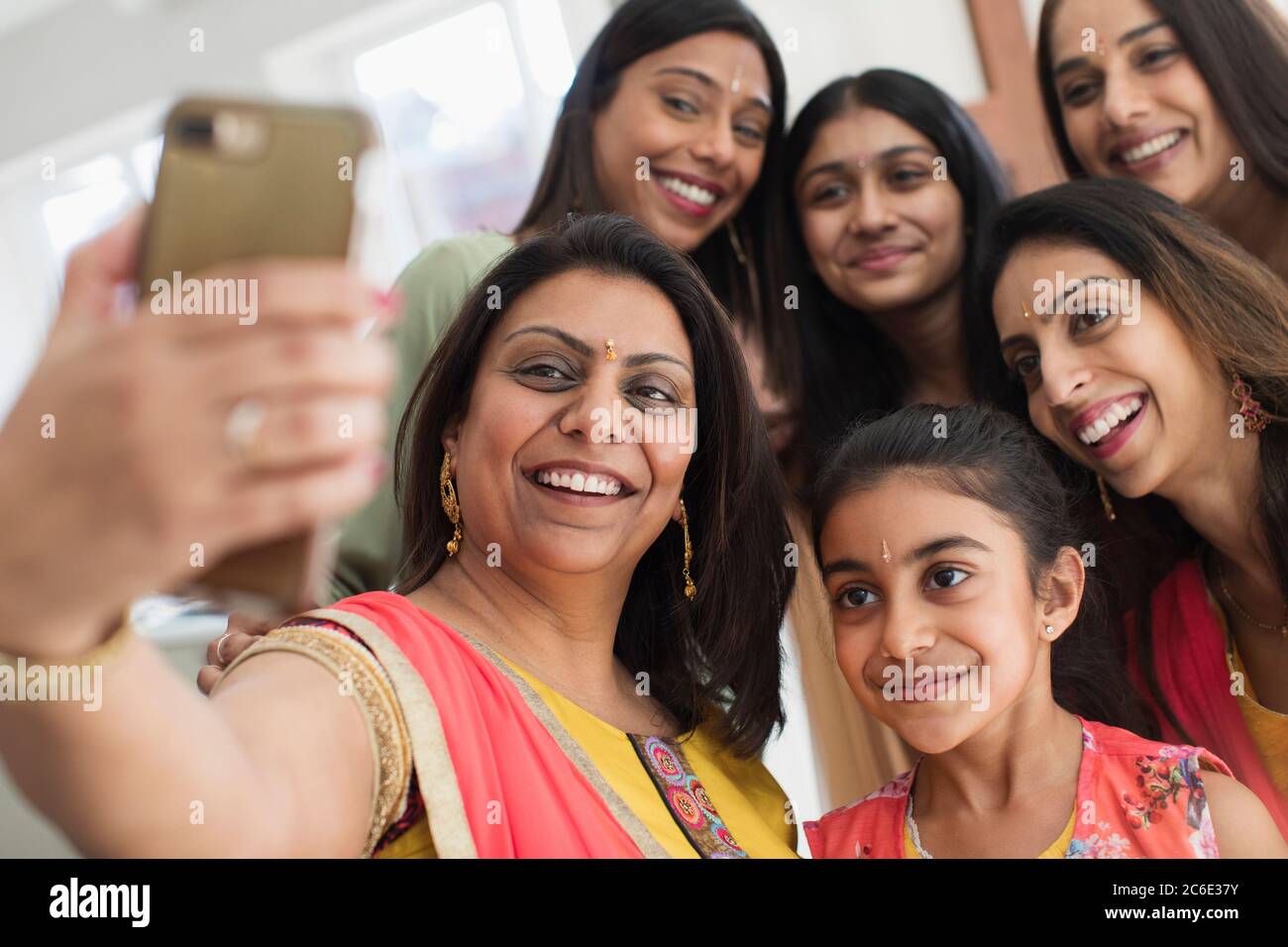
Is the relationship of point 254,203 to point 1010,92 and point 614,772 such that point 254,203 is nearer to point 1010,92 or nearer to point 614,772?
point 614,772

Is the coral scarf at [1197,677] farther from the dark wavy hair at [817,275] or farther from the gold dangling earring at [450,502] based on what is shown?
the gold dangling earring at [450,502]

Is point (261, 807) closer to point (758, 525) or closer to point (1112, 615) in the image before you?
point (758, 525)

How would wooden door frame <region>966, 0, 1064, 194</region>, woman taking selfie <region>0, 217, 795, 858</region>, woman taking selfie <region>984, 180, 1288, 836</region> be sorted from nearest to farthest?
woman taking selfie <region>0, 217, 795, 858</region> → woman taking selfie <region>984, 180, 1288, 836</region> → wooden door frame <region>966, 0, 1064, 194</region>

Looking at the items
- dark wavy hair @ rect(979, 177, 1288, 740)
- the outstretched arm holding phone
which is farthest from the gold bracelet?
dark wavy hair @ rect(979, 177, 1288, 740)

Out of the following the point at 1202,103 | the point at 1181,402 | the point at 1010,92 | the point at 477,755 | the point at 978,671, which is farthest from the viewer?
the point at 1010,92

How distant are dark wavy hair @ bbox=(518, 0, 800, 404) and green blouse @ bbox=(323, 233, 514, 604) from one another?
0.18 m

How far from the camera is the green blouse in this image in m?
2.01

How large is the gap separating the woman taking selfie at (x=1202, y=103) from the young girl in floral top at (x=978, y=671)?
0.86 meters

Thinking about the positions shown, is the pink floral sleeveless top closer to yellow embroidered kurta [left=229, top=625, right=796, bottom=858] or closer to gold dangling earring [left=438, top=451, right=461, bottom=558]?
yellow embroidered kurta [left=229, top=625, right=796, bottom=858]

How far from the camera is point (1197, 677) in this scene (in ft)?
6.31

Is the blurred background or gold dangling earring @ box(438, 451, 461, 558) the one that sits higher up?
the blurred background

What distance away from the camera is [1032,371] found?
1.87 metres

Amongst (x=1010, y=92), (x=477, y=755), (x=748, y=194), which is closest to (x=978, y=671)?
(x=477, y=755)

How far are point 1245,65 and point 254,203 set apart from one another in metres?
2.26
